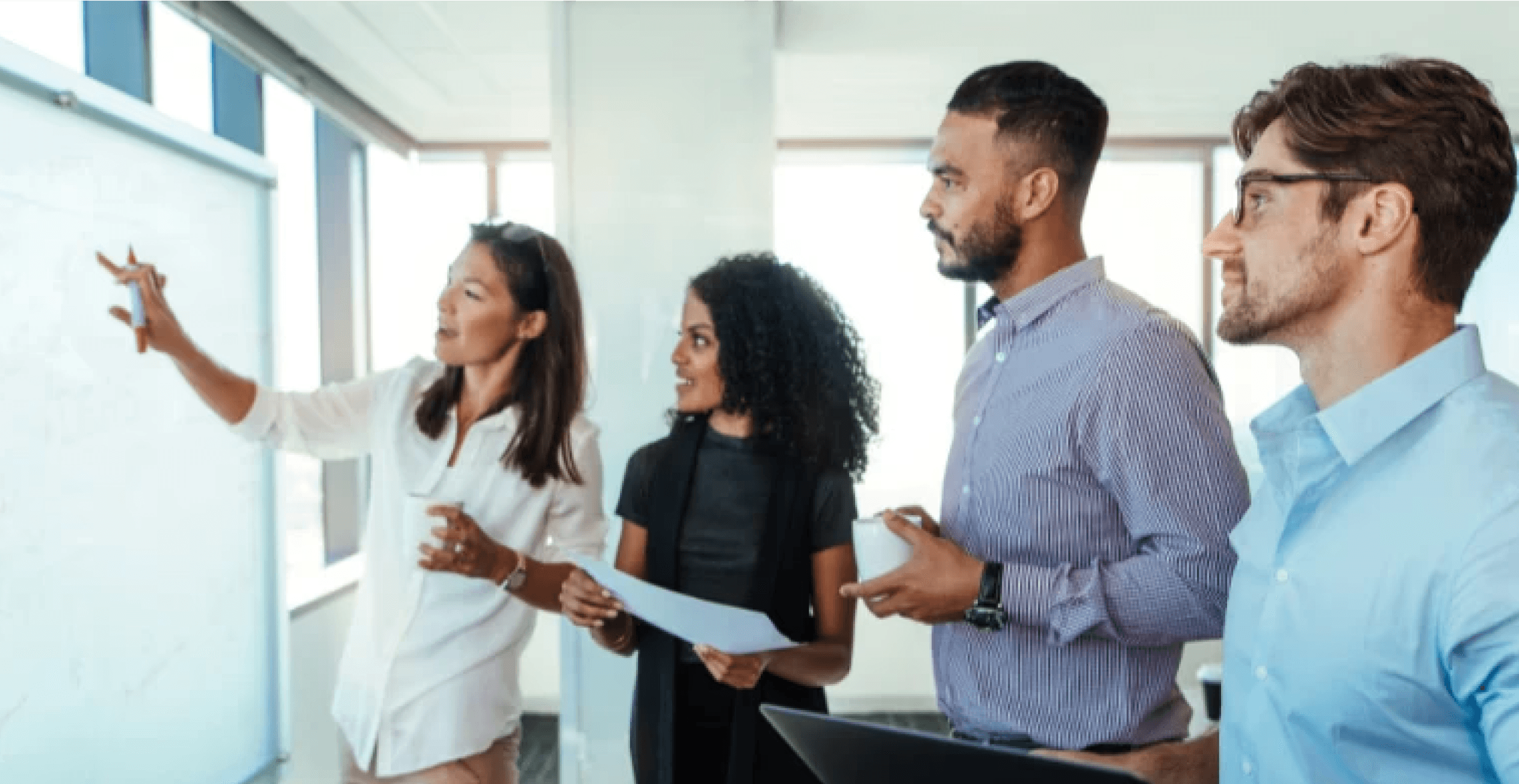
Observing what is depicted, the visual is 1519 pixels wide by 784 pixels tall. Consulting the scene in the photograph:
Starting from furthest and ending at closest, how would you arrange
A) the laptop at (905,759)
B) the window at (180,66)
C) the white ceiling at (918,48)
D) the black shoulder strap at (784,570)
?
the white ceiling at (918,48), the window at (180,66), the black shoulder strap at (784,570), the laptop at (905,759)

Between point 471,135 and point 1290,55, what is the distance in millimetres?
3427

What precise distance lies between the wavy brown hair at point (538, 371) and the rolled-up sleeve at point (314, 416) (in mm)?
141

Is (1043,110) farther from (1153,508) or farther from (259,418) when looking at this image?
(259,418)

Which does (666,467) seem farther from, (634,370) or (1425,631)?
(634,370)

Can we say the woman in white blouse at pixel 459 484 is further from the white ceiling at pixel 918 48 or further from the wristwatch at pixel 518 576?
the white ceiling at pixel 918 48

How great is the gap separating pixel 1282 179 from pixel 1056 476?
420 millimetres

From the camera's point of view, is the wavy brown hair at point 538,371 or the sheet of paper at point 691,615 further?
the wavy brown hair at point 538,371

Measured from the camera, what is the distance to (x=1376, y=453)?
83 centimetres

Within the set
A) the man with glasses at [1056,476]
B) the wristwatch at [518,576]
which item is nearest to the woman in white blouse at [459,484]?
the wristwatch at [518,576]

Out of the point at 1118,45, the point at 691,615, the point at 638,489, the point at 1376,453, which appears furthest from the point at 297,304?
the point at 1376,453

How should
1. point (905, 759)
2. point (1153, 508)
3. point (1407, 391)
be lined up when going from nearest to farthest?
point (905, 759), point (1407, 391), point (1153, 508)

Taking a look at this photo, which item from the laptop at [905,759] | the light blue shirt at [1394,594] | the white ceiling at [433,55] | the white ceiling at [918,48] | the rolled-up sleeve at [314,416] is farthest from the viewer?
the white ceiling at [918,48]

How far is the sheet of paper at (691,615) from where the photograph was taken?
1276 mm

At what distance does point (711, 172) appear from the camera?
9.96 ft
